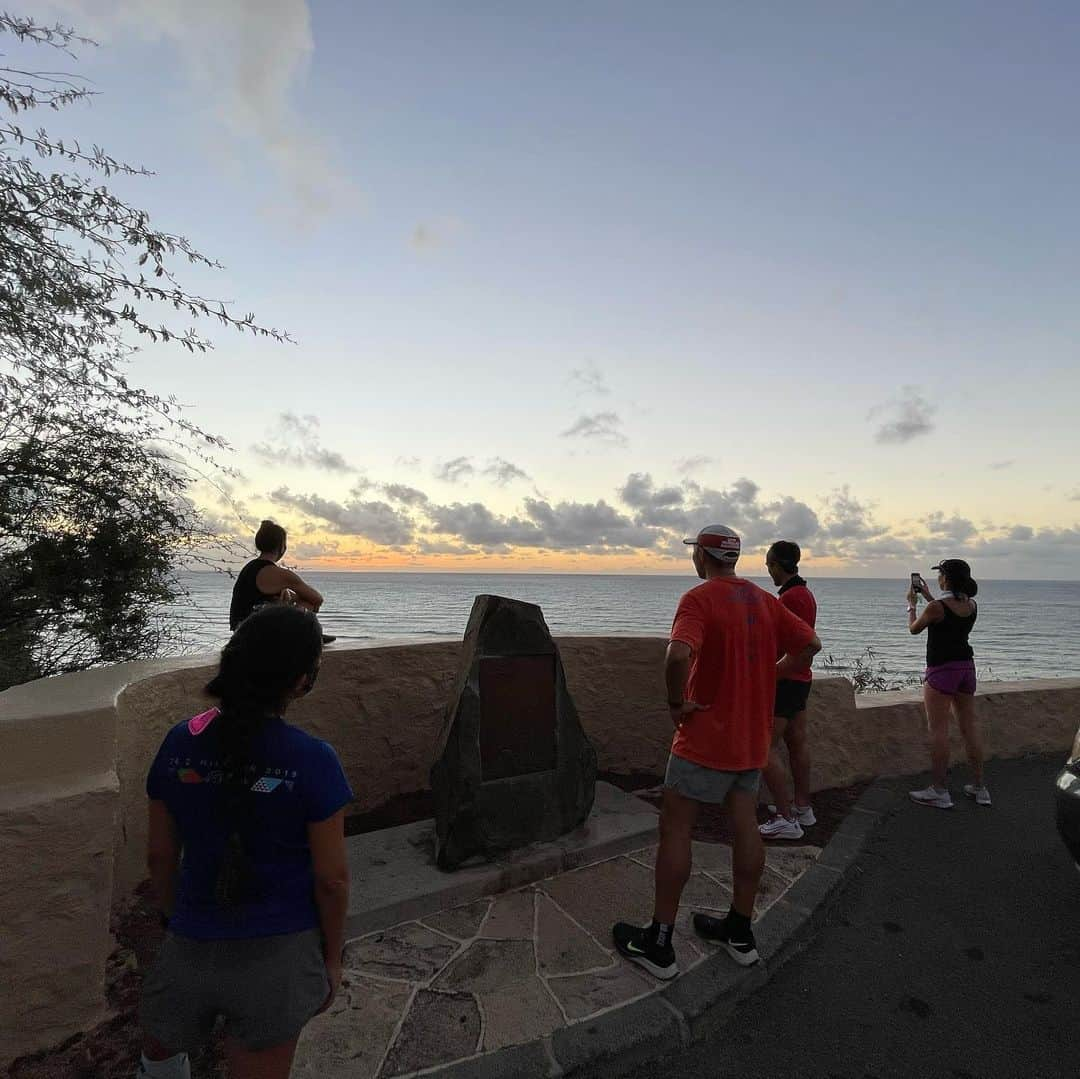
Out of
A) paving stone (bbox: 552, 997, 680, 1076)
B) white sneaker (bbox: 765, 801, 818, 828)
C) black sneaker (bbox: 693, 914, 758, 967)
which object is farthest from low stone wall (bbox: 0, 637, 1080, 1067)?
black sneaker (bbox: 693, 914, 758, 967)

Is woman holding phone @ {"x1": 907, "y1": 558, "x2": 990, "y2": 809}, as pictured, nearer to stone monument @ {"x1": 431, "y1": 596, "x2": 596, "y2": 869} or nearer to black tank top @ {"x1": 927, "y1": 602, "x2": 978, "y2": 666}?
black tank top @ {"x1": 927, "y1": 602, "x2": 978, "y2": 666}

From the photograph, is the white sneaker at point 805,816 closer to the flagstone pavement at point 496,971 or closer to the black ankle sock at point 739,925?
the flagstone pavement at point 496,971

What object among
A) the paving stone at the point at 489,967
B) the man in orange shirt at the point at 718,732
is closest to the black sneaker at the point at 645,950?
the man in orange shirt at the point at 718,732

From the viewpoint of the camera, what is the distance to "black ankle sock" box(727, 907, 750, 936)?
3.24m

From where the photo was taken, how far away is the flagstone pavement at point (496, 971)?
2.70 metres

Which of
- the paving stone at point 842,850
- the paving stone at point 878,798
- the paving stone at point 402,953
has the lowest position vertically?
the paving stone at point 402,953

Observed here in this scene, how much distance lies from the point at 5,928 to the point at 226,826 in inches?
67.3

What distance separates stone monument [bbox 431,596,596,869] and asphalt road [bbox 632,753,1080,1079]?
1.68 metres

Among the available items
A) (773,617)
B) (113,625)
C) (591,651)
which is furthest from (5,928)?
(113,625)

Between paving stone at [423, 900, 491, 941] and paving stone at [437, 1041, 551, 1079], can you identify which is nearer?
paving stone at [437, 1041, 551, 1079]

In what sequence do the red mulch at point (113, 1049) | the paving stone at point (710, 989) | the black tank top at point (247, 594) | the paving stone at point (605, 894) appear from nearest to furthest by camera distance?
the red mulch at point (113, 1049), the paving stone at point (710, 989), the paving stone at point (605, 894), the black tank top at point (247, 594)

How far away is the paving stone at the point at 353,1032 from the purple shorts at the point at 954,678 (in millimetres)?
4424

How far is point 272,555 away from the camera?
4227 mm

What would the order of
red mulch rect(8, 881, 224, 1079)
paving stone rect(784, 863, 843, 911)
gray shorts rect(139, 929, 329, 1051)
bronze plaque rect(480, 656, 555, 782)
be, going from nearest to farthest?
gray shorts rect(139, 929, 329, 1051), red mulch rect(8, 881, 224, 1079), paving stone rect(784, 863, 843, 911), bronze plaque rect(480, 656, 555, 782)
